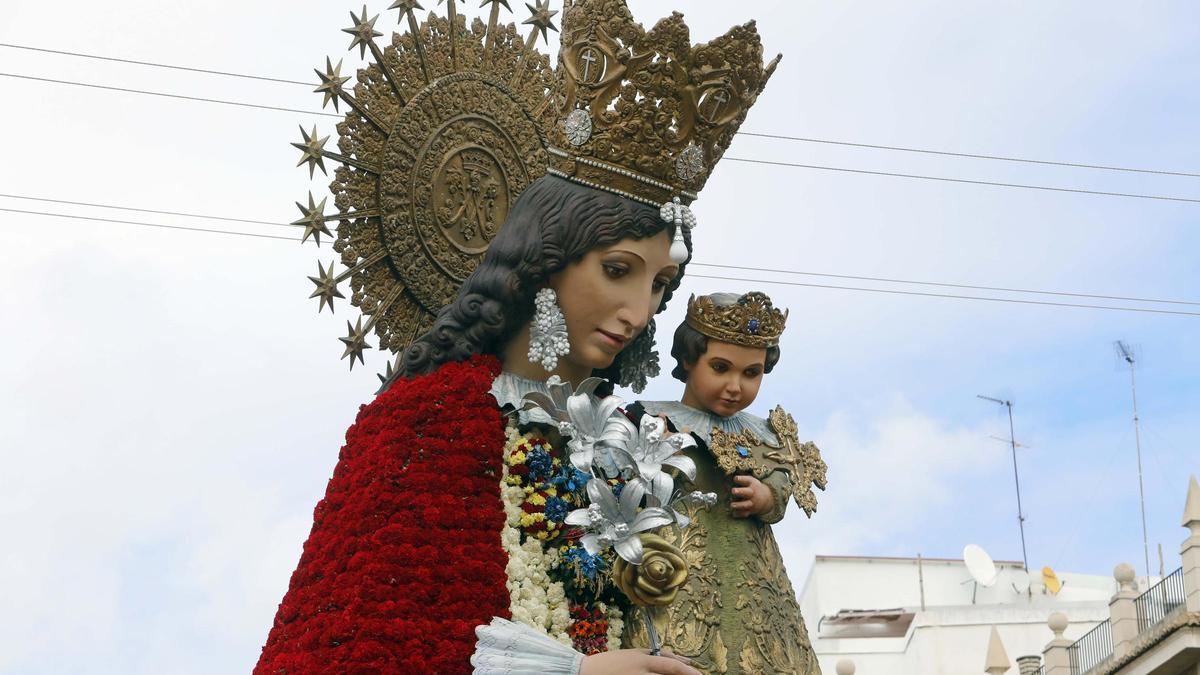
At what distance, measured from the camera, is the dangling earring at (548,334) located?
7.86 meters

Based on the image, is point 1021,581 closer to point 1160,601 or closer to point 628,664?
point 1160,601

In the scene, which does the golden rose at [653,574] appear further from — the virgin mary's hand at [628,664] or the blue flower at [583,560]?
the blue flower at [583,560]

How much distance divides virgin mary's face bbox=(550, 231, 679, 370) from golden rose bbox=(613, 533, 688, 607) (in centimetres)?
113

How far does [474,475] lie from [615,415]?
66cm

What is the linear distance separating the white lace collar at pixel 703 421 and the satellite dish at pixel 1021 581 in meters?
28.5

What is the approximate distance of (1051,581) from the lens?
3512cm

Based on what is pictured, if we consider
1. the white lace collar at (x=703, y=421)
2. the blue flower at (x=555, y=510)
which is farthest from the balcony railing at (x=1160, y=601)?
the blue flower at (x=555, y=510)

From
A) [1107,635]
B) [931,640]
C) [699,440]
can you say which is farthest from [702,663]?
[931,640]

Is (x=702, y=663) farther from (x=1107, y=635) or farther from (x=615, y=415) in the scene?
(x=1107, y=635)

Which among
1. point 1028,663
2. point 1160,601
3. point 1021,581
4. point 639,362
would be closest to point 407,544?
point 639,362

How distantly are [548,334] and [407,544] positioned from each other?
1210 millimetres

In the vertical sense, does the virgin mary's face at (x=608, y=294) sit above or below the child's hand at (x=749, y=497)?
above

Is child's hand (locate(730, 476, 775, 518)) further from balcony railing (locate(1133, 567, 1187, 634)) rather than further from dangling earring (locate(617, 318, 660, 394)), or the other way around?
balcony railing (locate(1133, 567, 1187, 634))

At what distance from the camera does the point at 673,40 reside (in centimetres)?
800
